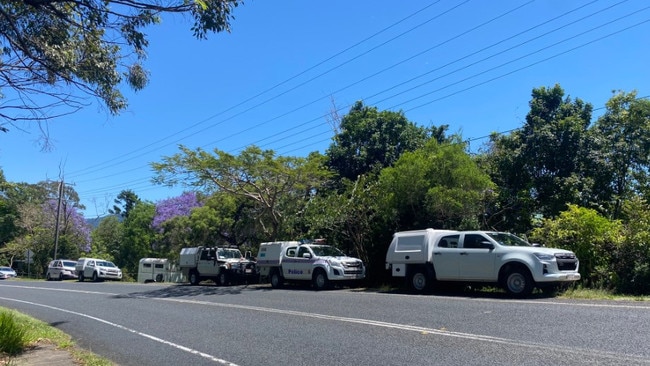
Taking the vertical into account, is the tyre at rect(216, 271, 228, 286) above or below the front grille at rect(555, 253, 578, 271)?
below

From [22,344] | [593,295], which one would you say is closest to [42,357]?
[22,344]

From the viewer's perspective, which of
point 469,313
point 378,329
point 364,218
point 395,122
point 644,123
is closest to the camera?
point 378,329

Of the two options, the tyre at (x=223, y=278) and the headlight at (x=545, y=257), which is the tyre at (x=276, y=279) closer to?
the tyre at (x=223, y=278)

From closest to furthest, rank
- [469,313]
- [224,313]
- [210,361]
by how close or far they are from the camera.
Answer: [210,361]
[469,313]
[224,313]

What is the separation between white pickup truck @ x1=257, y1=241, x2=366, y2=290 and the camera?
19.8 meters

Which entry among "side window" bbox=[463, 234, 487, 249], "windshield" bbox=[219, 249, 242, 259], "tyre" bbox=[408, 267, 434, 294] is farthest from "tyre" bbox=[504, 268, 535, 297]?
"windshield" bbox=[219, 249, 242, 259]

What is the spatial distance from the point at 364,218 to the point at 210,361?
1510 centimetres

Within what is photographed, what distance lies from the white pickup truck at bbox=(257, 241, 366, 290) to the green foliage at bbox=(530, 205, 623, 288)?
7.45 m

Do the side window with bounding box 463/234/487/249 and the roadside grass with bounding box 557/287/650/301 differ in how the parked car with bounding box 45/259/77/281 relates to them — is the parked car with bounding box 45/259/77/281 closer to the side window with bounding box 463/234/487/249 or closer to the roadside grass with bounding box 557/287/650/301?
the side window with bounding box 463/234/487/249

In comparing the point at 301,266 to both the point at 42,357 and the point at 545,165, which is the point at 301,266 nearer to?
the point at 545,165

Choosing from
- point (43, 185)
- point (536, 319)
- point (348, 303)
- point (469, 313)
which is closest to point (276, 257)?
point (348, 303)

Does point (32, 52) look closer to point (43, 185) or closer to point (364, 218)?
point (364, 218)

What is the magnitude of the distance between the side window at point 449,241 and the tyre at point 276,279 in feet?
29.8

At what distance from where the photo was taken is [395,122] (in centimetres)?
2681
